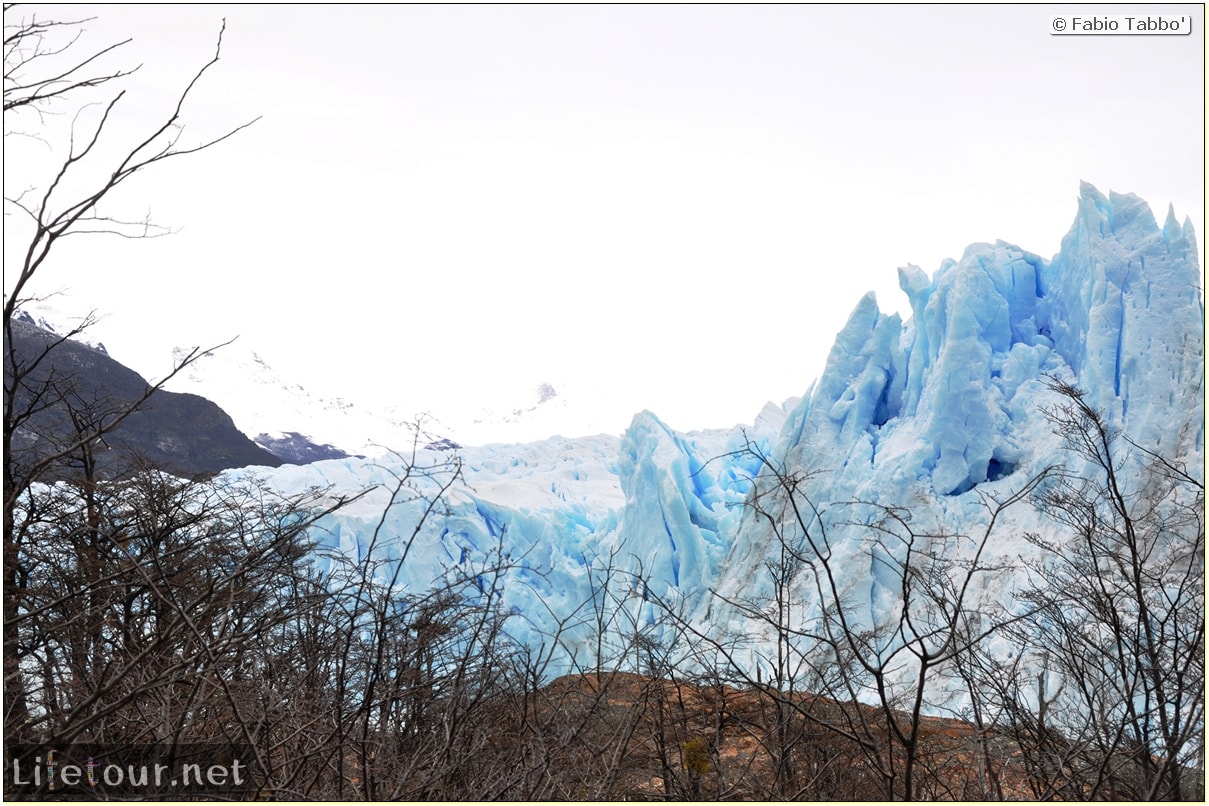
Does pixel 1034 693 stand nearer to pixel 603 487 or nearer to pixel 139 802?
pixel 139 802

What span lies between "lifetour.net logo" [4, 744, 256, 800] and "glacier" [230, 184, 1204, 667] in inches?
330

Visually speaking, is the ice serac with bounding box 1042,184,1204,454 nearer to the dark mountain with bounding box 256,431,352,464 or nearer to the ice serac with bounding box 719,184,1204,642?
the ice serac with bounding box 719,184,1204,642

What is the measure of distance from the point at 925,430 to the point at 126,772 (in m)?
13.1

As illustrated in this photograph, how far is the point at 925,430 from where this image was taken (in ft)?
46.1

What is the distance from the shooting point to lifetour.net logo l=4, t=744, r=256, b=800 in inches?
91.0

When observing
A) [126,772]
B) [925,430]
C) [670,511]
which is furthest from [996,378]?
[126,772]

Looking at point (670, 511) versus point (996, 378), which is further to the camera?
point (670, 511)

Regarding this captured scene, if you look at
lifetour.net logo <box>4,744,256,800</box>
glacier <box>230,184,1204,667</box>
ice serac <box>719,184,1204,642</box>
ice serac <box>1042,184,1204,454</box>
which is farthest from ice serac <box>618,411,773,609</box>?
lifetour.net logo <box>4,744,256,800</box>

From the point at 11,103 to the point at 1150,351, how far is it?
13.5 meters

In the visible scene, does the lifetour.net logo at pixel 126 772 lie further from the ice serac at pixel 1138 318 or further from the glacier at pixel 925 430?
the ice serac at pixel 1138 318

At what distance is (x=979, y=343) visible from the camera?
14141mm

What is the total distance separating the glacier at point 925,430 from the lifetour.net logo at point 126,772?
27.5 feet

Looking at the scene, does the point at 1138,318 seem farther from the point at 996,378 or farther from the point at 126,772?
the point at 126,772

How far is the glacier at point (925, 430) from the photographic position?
12.6 m
